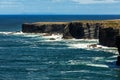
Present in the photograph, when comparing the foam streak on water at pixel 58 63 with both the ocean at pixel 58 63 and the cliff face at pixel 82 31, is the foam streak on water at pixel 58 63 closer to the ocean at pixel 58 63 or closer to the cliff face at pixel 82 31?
the ocean at pixel 58 63

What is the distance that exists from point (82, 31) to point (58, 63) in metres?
75.0

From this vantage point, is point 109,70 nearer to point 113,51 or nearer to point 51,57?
point 51,57

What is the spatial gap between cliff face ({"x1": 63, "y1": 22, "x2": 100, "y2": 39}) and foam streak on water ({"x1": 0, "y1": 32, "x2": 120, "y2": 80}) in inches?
1361

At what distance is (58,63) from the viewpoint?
4075 inches

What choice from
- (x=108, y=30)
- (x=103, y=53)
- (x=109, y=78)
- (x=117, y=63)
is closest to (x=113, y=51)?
(x=103, y=53)

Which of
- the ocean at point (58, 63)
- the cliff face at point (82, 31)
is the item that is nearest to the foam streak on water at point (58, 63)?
the ocean at point (58, 63)

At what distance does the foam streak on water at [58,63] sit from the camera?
8725 cm

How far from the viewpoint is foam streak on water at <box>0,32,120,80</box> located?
3435 inches

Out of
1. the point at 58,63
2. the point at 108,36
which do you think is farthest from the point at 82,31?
the point at 58,63

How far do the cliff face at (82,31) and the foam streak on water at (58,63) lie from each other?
1361 inches

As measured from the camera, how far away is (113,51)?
12669cm

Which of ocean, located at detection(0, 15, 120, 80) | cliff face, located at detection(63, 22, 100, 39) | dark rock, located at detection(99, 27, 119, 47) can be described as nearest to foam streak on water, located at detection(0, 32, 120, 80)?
ocean, located at detection(0, 15, 120, 80)

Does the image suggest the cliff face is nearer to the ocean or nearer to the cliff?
the cliff

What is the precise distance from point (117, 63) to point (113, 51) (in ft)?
96.3
